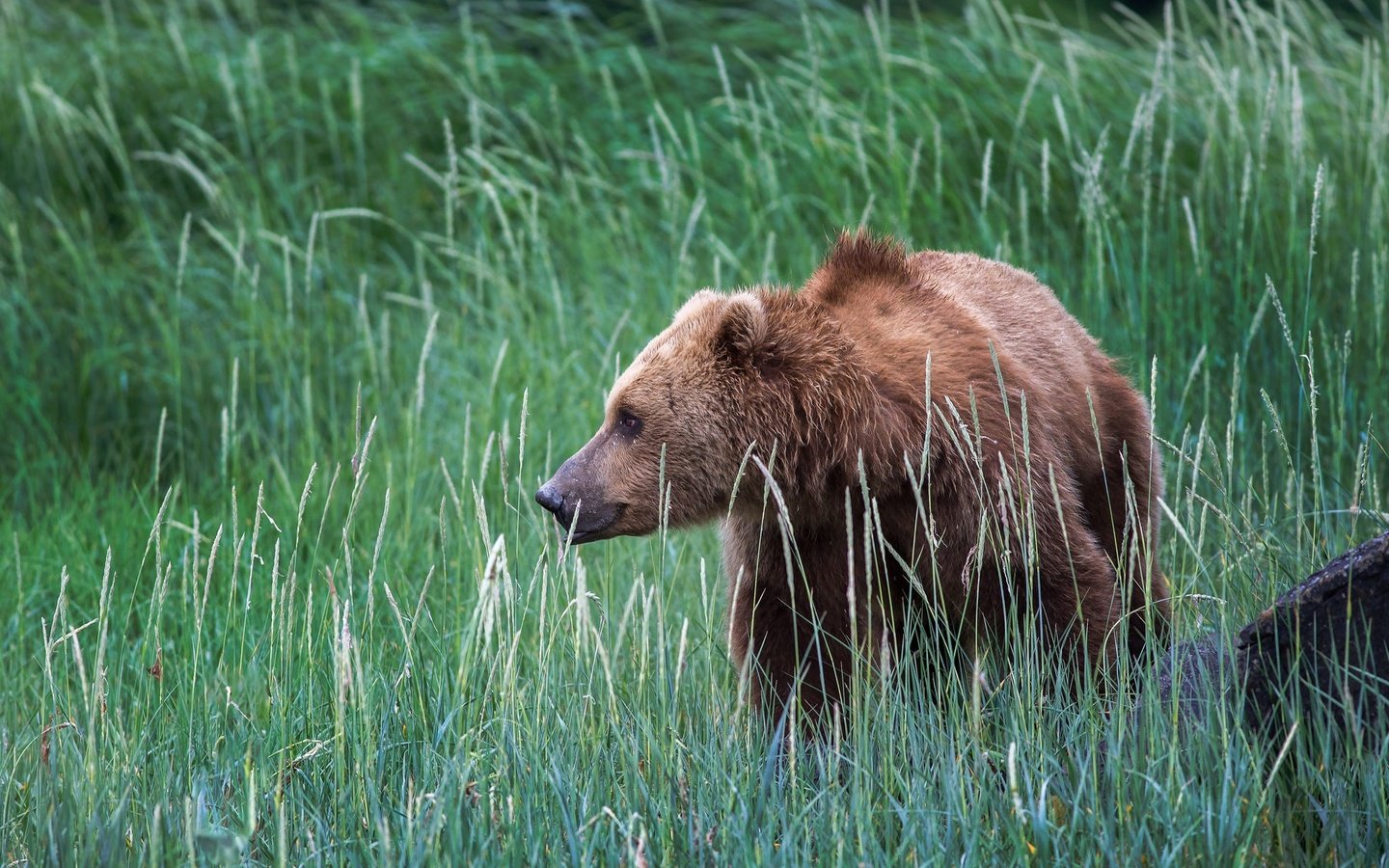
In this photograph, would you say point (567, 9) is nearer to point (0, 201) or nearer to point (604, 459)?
point (0, 201)

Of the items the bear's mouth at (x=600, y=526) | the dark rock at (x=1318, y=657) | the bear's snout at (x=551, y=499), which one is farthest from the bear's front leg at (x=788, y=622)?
the dark rock at (x=1318, y=657)

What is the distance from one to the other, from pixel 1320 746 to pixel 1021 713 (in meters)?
0.56

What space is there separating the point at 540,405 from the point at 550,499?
88.2 inches

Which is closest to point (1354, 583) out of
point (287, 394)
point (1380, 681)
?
point (1380, 681)

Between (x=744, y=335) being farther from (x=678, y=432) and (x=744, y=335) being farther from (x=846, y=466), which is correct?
(x=846, y=466)

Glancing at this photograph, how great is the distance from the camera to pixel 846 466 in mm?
3434

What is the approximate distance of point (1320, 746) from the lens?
2719 millimetres

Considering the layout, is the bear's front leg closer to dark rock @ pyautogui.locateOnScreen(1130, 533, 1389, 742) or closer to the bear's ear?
the bear's ear

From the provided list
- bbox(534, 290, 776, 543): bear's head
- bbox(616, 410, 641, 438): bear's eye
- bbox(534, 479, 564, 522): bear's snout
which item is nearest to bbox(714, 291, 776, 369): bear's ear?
bbox(534, 290, 776, 543): bear's head

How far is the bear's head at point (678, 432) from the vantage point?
349 cm

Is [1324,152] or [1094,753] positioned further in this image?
[1324,152]

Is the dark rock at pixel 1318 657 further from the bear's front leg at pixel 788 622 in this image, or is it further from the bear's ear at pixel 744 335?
the bear's ear at pixel 744 335

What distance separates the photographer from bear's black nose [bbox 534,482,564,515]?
3377 millimetres

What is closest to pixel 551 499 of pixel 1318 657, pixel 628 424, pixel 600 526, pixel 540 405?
pixel 600 526
